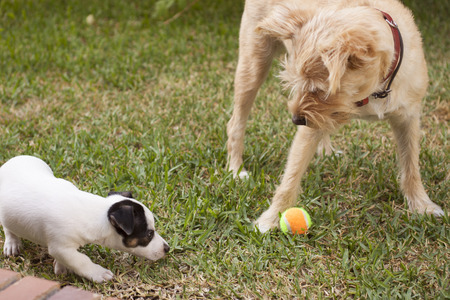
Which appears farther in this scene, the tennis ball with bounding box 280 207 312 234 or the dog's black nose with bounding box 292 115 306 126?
the tennis ball with bounding box 280 207 312 234

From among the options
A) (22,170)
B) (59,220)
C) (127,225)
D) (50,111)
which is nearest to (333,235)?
(127,225)

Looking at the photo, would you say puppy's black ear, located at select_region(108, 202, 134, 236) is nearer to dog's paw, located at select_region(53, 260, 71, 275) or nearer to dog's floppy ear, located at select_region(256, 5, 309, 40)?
dog's paw, located at select_region(53, 260, 71, 275)

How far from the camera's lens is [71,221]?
263 centimetres

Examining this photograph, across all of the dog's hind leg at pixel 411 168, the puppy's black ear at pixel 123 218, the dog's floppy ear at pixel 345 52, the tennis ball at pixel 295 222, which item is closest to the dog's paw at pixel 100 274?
the puppy's black ear at pixel 123 218

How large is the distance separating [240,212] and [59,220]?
4.24ft

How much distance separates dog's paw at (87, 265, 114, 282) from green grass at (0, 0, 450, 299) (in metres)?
0.04

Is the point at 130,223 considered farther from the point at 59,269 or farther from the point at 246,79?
the point at 246,79

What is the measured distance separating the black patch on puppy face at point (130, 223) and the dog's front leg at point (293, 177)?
0.90 metres

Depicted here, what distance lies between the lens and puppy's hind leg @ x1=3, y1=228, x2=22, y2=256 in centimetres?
294

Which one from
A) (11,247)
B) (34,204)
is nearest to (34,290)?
(34,204)

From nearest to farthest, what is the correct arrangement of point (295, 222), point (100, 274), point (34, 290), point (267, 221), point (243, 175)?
point (34, 290) < point (100, 274) < point (295, 222) < point (267, 221) < point (243, 175)

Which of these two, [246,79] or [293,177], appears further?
[246,79]

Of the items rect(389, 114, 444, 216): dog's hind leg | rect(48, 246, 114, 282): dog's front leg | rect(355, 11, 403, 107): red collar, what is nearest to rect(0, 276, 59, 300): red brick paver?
rect(48, 246, 114, 282): dog's front leg

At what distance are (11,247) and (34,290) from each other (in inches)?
25.3
